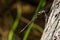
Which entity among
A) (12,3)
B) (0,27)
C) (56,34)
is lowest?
(0,27)

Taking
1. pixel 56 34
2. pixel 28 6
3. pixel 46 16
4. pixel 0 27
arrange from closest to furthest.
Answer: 1. pixel 56 34
2. pixel 46 16
3. pixel 0 27
4. pixel 28 6

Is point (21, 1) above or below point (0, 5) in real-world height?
above

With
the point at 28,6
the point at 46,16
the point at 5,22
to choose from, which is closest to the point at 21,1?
the point at 28,6

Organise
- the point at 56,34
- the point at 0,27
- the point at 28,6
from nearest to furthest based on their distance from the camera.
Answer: the point at 56,34, the point at 0,27, the point at 28,6

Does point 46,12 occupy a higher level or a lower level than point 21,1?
higher

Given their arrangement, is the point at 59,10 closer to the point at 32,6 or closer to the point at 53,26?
the point at 53,26

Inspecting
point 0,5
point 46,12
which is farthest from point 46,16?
point 0,5

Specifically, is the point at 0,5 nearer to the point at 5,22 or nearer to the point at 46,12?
the point at 5,22

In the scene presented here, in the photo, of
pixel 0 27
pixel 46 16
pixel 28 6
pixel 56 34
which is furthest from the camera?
pixel 28 6

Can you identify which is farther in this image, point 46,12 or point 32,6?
point 32,6
